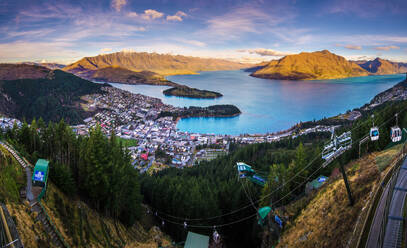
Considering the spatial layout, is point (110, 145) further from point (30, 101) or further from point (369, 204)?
point (30, 101)

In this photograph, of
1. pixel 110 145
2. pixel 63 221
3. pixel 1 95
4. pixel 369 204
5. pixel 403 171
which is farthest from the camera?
pixel 1 95

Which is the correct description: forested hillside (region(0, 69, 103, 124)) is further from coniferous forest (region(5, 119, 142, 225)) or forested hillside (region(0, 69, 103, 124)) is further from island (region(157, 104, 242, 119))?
coniferous forest (region(5, 119, 142, 225))

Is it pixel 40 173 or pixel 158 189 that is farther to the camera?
pixel 158 189

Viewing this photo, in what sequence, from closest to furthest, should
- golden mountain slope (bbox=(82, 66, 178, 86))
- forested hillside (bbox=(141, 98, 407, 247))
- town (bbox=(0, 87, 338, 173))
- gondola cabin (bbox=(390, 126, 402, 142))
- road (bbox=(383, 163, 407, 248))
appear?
road (bbox=(383, 163, 407, 248)) < gondola cabin (bbox=(390, 126, 402, 142)) < forested hillside (bbox=(141, 98, 407, 247)) < town (bbox=(0, 87, 338, 173)) < golden mountain slope (bbox=(82, 66, 178, 86))

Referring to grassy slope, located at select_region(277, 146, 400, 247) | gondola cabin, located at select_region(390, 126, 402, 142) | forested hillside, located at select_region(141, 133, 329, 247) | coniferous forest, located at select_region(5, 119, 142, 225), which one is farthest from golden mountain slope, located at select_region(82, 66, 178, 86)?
gondola cabin, located at select_region(390, 126, 402, 142)

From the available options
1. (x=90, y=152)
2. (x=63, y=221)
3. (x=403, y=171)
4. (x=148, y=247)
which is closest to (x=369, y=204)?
(x=403, y=171)

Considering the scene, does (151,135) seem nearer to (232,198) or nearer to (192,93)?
(232,198)

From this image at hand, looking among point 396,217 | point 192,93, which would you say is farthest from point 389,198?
point 192,93
